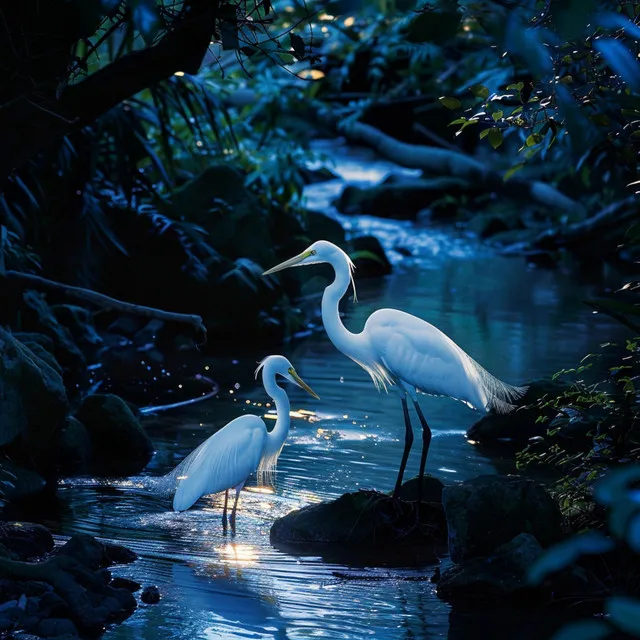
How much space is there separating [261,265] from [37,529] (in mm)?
6914

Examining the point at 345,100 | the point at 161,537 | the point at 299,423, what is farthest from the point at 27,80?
the point at 345,100

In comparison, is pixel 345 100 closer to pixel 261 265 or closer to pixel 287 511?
pixel 261 265

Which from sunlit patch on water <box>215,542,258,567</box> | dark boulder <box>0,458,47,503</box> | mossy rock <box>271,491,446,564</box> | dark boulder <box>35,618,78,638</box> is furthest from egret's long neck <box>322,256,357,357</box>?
dark boulder <box>35,618,78,638</box>

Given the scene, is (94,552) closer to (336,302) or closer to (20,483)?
(20,483)

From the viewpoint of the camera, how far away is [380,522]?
5309mm

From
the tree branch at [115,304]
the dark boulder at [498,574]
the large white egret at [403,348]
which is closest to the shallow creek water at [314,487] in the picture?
the dark boulder at [498,574]

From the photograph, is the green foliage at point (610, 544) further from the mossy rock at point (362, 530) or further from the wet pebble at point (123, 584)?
the mossy rock at point (362, 530)

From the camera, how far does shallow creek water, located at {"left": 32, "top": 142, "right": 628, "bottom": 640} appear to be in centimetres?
416

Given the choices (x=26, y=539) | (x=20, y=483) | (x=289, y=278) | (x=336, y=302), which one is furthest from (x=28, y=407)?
(x=289, y=278)

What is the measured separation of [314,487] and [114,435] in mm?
1375

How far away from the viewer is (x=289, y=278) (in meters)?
12.2

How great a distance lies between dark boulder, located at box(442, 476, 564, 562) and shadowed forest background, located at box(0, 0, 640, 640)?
0.01 meters

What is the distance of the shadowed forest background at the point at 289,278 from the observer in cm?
379

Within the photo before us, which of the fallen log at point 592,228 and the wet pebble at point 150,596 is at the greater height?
the fallen log at point 592,228
